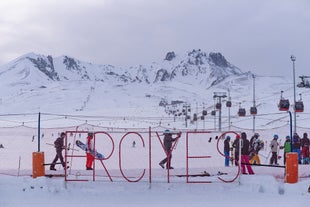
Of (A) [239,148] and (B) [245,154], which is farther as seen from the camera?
(B) [245,154]

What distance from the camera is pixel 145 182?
600 inches

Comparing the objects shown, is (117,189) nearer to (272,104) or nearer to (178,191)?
(178,191)

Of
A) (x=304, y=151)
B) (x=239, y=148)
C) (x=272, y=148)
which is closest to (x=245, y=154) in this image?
(x=239, y=148)

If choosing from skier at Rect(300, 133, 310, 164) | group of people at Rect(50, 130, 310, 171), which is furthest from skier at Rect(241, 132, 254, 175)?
skier at Rect(300, 133, 310, 164)

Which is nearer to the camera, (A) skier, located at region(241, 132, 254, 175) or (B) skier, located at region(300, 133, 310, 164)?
(A) skier, located at region(241, 132, 254, 175)

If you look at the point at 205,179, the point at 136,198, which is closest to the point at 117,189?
the point at 136,198

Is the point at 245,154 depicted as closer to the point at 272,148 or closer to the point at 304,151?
the point at 272,148

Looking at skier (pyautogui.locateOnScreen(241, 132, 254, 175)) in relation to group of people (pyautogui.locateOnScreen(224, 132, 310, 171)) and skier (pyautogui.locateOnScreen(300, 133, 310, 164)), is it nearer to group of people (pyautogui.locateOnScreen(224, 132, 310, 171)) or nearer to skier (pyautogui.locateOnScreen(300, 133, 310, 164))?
group of people (pyautogui.locateOnScreen(224, 132, 310, 171))

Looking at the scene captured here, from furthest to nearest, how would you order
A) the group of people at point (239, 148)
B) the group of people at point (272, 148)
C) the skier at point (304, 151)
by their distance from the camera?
1. the skier at point (304, 151)
2. the group of people at point (272, 148)
3. the group of people at point (239, 148)

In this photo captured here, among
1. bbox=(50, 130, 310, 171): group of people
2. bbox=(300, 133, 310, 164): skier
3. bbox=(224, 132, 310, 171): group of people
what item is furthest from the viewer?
bbox=(300, 133, 310, 164): skier

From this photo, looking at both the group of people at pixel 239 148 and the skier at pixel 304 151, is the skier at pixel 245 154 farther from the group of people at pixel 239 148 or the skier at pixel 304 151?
the skier at pixel 304 151

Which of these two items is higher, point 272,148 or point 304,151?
point 272,148

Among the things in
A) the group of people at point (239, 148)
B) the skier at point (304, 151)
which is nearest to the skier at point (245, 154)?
the group of people at point (239, 148)

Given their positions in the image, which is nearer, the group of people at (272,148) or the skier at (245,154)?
the skier at (245,154)
